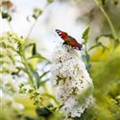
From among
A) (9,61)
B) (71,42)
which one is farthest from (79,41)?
(71,42)

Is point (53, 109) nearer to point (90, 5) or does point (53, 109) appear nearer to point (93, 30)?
point (93, 30)

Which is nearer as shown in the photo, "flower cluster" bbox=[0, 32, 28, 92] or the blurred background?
the blurred background

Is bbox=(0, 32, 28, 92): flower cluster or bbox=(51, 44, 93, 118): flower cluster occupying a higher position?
bbox=(0, 32, 28, 92): flower cluster

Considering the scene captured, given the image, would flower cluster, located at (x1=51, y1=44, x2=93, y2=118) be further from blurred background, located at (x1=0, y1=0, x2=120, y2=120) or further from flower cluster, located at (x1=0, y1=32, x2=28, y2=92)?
flower cluster, located at (x1=0, y1=32, x2=28, y2=92)

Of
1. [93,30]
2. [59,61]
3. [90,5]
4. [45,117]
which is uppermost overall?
[90,5]

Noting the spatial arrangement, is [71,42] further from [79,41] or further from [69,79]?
[79,41]

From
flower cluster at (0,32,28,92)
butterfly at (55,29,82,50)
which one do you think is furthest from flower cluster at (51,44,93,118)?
flower cluster at (0,32,28,92)

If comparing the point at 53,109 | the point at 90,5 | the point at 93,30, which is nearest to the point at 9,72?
Result: the point at 53,109
